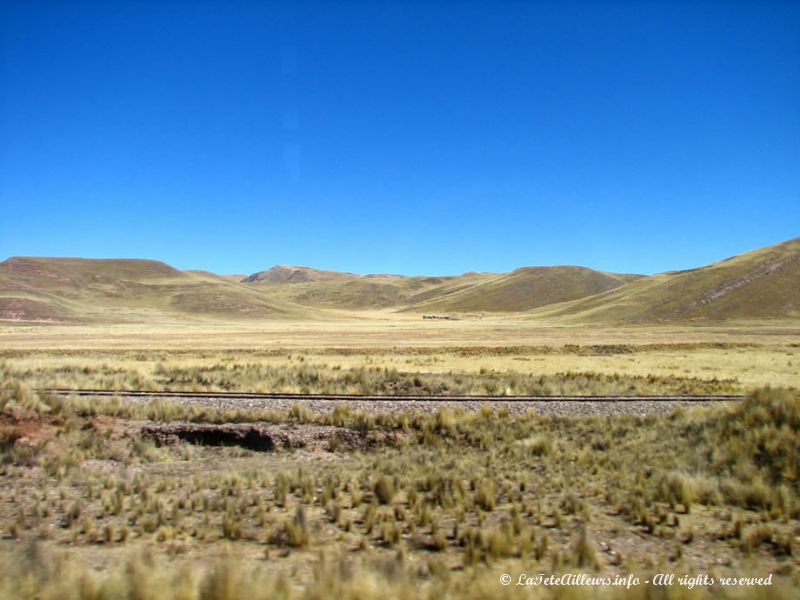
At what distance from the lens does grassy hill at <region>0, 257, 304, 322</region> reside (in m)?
115

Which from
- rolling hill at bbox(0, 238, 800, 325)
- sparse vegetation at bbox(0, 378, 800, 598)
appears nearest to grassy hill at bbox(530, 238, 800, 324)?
rolling hill at bbox(0, 238, 800, 325)

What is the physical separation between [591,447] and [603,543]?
5990 millimetres

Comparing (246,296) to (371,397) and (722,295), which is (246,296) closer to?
(722,295)

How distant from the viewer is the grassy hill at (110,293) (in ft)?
376

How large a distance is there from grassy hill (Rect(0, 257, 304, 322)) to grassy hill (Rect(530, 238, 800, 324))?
89.8 m

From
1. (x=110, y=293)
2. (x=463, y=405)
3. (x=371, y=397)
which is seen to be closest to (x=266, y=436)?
(x=371, y=397)

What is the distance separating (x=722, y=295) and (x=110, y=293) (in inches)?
6015

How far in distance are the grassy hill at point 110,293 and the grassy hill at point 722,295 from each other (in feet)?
294

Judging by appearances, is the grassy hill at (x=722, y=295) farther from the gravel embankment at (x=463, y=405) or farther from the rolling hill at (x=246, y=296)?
the gravel embankment at (x=463, y=405)

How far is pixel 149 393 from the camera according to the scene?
2191 cm

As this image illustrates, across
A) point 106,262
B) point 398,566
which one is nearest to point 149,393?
point 398,566

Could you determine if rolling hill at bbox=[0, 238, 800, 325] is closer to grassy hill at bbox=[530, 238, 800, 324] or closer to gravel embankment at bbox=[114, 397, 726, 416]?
grassy hill at bbox=[530, 238, 800, 324]

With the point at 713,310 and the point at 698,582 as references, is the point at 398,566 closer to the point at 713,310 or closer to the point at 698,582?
the point at 698,582

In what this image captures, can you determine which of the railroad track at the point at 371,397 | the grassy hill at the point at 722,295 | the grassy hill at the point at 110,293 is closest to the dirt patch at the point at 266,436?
the railroad track at the point at 371,397
